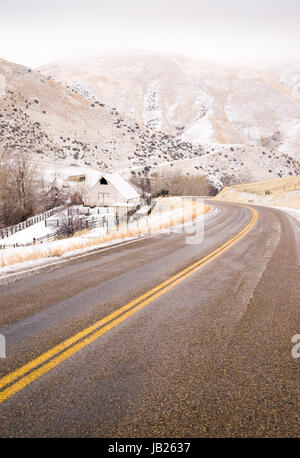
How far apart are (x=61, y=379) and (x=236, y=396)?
72.7 inches

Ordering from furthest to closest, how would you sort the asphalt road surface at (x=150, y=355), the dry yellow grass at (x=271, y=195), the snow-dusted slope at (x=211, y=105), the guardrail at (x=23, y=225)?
the snow-dusted slope at (x=211, y=105) → the dry yellow grass at (x=271, y=195) → the guardrail at (x=23, y=225) → the asphalt road surface at (x=150, y=355)

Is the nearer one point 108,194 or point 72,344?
point 72,344

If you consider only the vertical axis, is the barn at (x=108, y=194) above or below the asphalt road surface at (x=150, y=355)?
above

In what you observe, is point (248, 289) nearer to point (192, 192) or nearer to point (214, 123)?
point (192, 192)

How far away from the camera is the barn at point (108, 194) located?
133ft

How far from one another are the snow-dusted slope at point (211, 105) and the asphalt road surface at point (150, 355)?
10920cm

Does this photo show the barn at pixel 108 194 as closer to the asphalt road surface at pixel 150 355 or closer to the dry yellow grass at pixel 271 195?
the dry yellow grass at pixel 271 195

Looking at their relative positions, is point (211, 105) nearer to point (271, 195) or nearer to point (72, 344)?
point (271, 195)

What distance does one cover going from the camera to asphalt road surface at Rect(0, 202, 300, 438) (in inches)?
90.9

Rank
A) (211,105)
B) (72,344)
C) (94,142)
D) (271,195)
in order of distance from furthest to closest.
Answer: (211,105) → (94,142) → (271,195) → (72,344)

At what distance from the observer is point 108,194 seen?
134ft

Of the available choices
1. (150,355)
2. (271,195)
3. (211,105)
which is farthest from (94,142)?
(211,105)

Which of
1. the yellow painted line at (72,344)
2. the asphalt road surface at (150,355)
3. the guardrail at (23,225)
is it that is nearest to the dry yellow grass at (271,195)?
the asphalt road surface at (150,355)

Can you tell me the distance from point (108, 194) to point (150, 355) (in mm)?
38881
